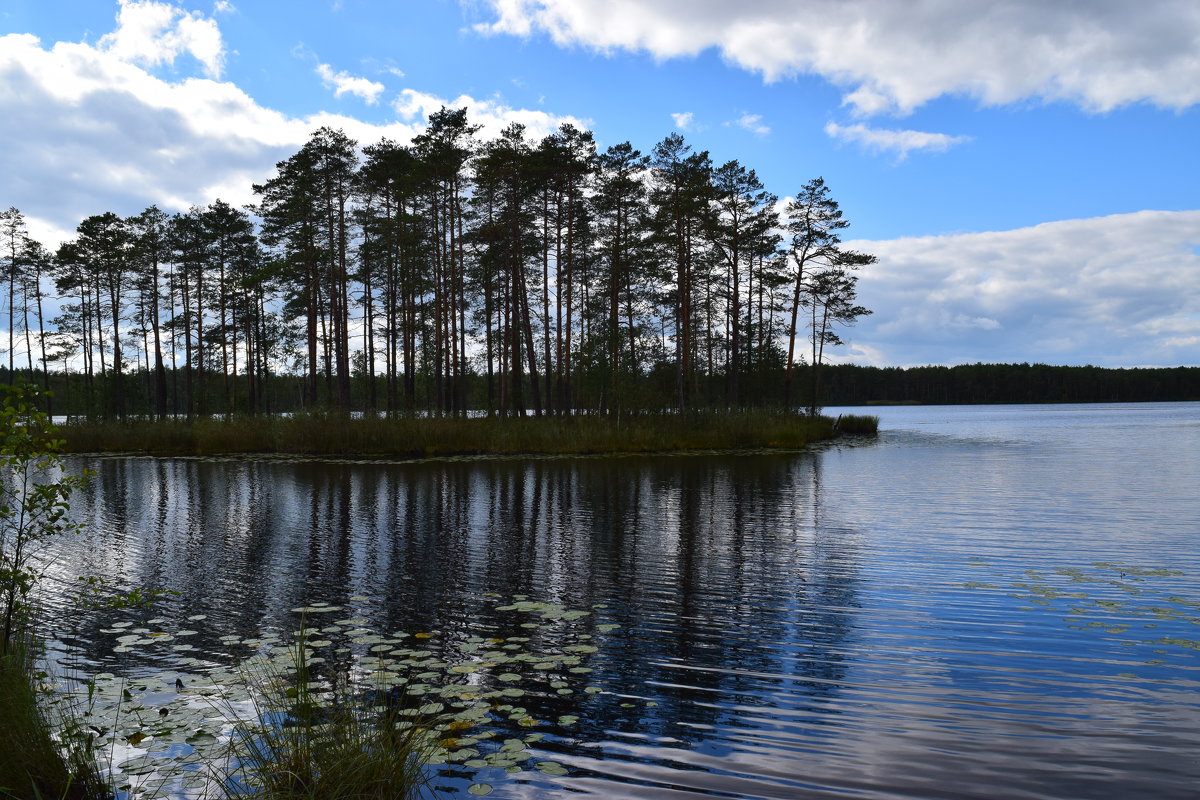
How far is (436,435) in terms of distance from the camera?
88.0ft

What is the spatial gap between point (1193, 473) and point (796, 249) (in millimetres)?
27875

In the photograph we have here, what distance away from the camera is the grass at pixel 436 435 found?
26656 millimetres

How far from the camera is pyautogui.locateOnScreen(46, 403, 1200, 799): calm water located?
13.0ft

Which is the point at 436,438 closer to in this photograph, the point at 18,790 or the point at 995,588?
the point at 995,588

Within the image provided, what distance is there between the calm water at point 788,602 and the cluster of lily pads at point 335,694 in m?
0.23

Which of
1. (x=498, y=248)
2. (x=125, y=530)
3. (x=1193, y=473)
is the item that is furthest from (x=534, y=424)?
(x=1193, y=473)

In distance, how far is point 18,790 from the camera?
3303mm

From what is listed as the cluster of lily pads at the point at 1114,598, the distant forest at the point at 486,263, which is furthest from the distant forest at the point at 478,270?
the cluster of lily pads at the point at 1114,598

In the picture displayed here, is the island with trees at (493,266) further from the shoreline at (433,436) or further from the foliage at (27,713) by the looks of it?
the foliage at (27,713)

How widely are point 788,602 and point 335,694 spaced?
4914mm

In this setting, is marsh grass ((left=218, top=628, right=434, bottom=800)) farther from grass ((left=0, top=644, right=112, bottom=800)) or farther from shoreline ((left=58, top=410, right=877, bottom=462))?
shoreline ((left=58, top=410, right=877, bottom=462))

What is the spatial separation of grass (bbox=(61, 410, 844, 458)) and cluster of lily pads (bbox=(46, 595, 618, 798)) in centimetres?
2001

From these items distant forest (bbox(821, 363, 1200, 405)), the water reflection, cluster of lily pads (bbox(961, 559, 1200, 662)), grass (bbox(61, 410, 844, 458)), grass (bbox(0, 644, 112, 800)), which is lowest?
the water reflection

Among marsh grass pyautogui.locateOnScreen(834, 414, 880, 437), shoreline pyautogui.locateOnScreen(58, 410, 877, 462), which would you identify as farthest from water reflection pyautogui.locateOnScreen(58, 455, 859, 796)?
marsh grass pyautogui.locateOnScreen(834, 414, 880, 437)
